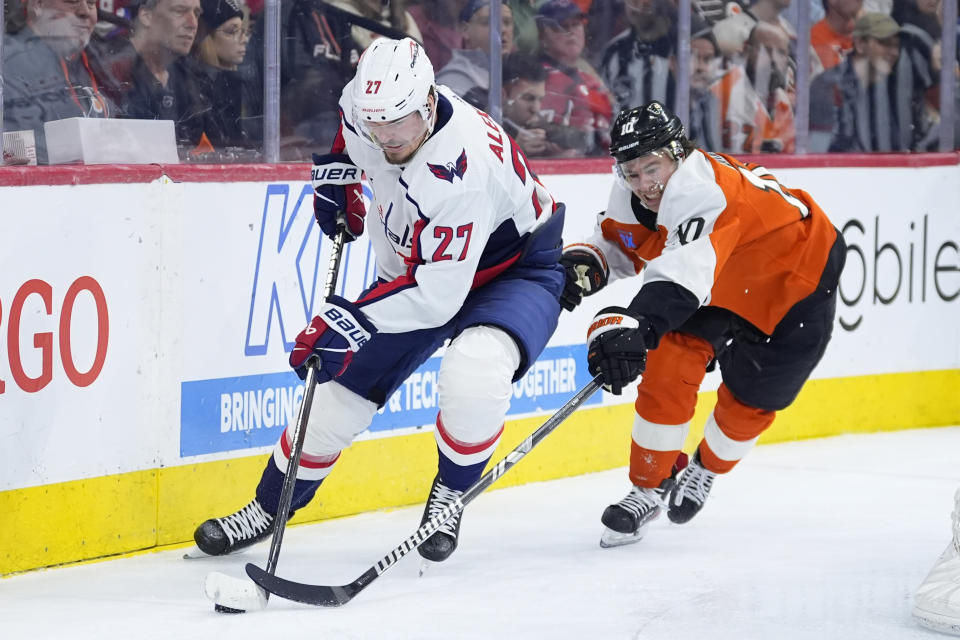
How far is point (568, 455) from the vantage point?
440cm

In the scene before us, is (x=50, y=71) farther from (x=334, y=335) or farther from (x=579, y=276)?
(x=579, y=276)

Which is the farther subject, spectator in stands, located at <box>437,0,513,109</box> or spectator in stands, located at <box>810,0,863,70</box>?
spectator in stands, located at <box>810,0,863,70</box>

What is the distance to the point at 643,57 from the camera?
15.8ft

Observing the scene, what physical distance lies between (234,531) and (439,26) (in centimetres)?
173

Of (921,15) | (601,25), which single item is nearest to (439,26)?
(601,25)

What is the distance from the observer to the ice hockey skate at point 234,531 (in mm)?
3199

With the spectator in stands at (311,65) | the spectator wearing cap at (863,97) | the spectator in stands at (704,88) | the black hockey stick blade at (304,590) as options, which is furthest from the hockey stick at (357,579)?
the spectator wearing cap at (863,97)

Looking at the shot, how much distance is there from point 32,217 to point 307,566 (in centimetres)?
96

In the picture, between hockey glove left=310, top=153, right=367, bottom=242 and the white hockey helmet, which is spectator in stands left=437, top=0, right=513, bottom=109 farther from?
the white hockey helmet

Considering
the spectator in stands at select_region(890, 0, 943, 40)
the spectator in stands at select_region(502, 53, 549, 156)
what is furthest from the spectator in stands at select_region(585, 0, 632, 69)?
the spectator in stands at select_region(890, 0, 943, 40)

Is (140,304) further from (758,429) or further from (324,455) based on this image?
(758,429)

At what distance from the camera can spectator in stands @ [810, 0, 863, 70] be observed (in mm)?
5258

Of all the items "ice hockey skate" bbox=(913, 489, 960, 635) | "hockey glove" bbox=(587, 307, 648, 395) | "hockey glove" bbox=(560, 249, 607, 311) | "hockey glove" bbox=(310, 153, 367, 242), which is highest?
"hockey glove" bbox=(310, 153, 367, 242)

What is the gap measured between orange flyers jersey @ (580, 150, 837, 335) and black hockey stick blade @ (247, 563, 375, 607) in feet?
3.07
